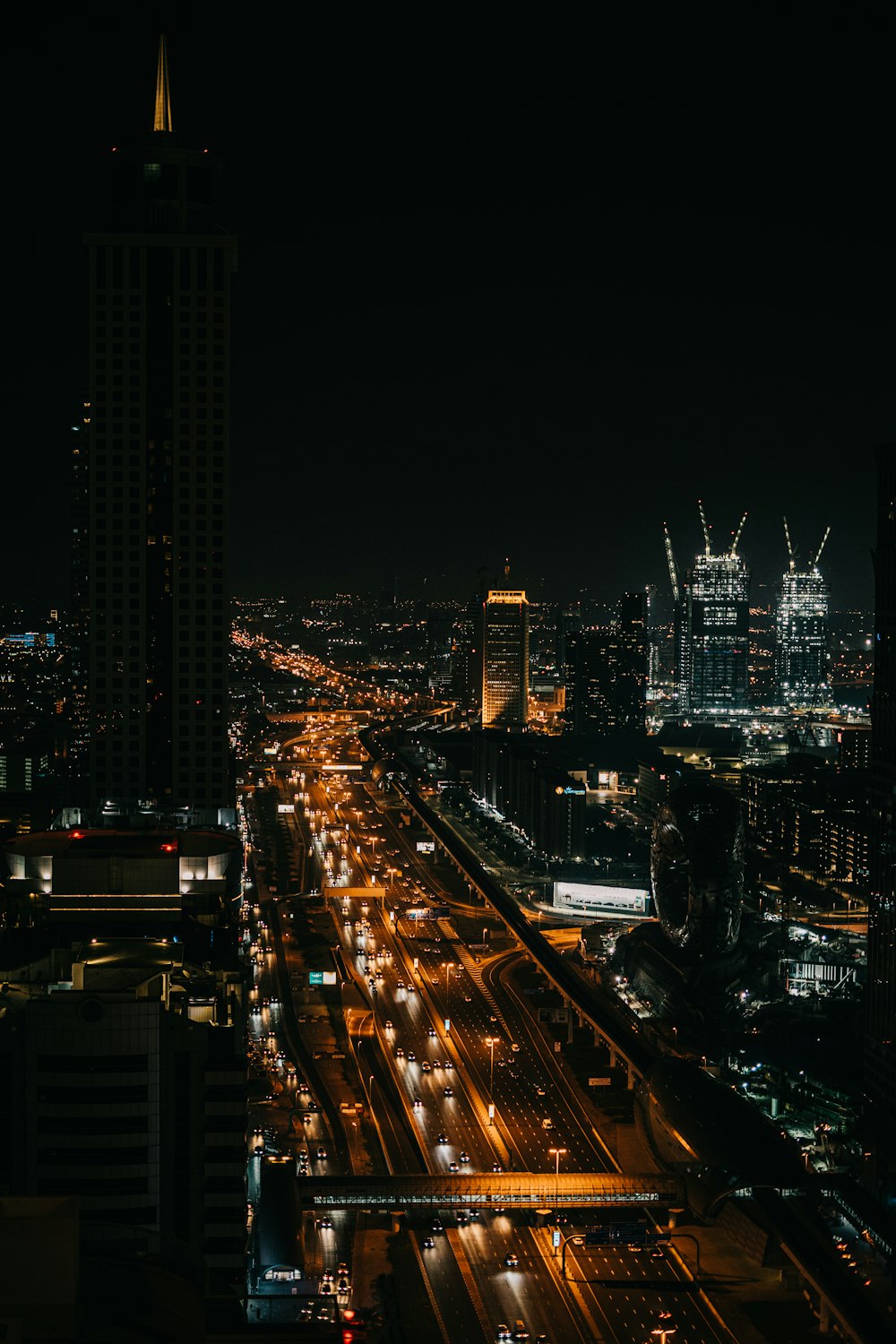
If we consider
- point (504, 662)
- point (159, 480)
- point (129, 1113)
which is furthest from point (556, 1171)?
point (504, 662)

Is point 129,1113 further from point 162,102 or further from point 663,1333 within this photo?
point 162,102

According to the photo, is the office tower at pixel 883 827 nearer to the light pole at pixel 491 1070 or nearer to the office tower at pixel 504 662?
the light pole at pixel 491 1070

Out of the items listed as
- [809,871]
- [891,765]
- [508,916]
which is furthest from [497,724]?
[891,765]

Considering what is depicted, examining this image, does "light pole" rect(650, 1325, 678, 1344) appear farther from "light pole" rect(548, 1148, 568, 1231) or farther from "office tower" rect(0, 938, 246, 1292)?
"office tower" rect(0, 938, 246, 1292)

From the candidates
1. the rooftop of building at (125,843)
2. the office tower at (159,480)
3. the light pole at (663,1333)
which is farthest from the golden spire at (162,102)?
the light pole at (663,1333)

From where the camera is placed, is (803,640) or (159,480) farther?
(803,640)
